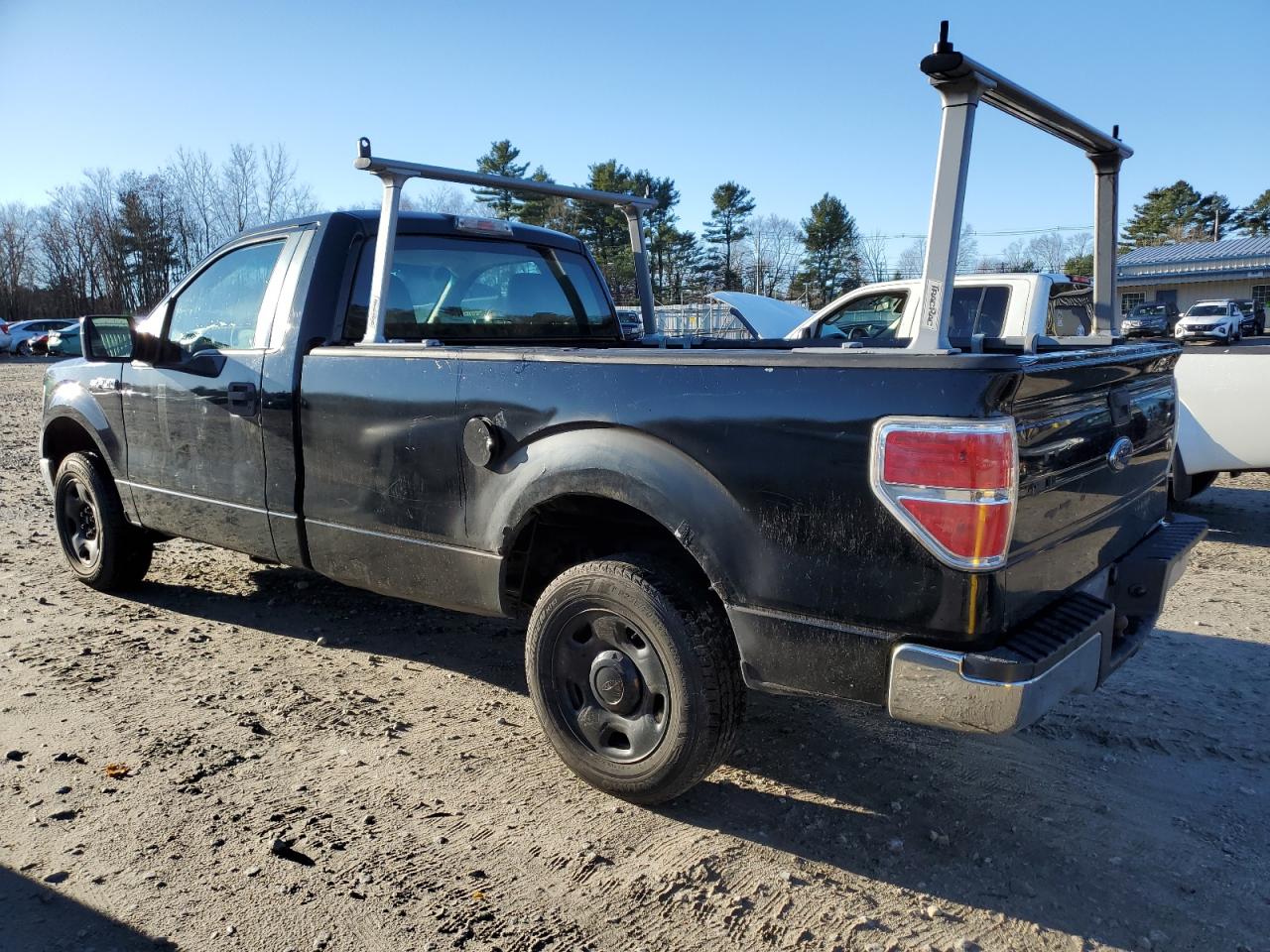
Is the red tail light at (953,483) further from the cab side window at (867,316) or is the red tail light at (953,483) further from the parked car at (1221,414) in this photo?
the cab side window at (867,316)

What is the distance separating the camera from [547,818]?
313 cm

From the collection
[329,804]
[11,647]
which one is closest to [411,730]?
[329,804]

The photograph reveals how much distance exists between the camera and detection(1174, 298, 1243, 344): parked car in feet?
120

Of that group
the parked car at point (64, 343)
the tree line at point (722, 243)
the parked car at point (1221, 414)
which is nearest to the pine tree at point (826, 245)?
the tree line at point (722, 243)

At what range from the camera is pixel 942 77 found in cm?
253

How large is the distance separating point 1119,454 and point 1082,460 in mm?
332

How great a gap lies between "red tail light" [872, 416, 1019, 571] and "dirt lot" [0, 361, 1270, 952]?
107 centimetres

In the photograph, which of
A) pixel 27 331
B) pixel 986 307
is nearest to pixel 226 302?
pixel 986 307

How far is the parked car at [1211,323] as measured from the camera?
1442 inches

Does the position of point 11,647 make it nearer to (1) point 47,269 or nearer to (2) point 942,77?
(2) point 942,77

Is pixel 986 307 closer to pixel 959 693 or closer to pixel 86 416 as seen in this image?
pixel 959 693

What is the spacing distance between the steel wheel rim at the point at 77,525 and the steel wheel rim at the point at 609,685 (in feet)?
11.8

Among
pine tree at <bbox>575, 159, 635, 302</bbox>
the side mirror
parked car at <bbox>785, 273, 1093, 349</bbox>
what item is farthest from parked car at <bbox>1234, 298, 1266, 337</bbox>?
the side mirror

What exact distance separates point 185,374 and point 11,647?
164 cm
